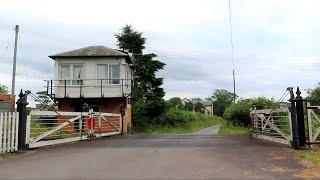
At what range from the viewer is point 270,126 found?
49.2ft

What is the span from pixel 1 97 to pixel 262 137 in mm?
16618

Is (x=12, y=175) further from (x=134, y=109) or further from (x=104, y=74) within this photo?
(x=134, y=109)

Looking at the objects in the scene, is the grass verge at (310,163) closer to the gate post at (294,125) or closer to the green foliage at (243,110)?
the gate post at (294,125)

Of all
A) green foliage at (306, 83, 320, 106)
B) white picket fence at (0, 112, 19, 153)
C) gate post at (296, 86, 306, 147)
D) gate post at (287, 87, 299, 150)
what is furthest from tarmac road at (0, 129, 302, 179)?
green foliage at (306, 83, 320, 106)

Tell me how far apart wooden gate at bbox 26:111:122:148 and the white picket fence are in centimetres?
53

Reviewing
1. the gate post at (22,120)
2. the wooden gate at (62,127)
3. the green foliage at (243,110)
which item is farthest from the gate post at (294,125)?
the green foliage at (243,110)

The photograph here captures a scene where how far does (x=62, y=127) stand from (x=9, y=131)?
3.01 m

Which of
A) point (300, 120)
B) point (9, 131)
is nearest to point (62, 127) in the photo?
point (9, 131)

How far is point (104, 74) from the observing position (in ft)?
97.2

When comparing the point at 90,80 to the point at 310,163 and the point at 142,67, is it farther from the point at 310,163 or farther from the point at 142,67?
the point at 310,163

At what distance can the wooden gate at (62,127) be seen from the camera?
13.5 m

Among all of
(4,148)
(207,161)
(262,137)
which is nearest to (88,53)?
(262,137)

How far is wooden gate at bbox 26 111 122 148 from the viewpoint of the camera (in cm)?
1348

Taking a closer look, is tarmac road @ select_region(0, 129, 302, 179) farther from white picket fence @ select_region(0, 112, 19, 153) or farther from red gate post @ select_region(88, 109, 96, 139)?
red gate post @ select_region(88, 109, 96, 139)
